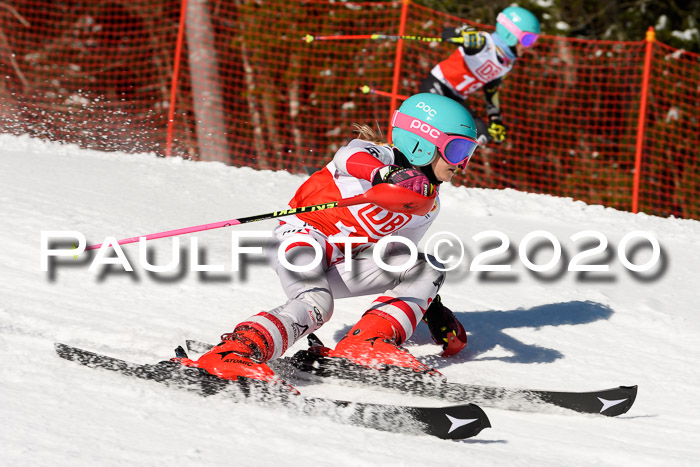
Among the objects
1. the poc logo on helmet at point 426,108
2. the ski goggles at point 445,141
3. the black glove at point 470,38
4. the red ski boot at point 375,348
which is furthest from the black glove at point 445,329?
the black glove at point 470,38

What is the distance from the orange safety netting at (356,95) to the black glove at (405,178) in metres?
6.67

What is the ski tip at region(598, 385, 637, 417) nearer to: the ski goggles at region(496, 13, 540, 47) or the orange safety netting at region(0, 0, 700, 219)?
the ski goggles at region(496, 13, 540, 47)

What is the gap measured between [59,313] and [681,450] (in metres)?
2.79

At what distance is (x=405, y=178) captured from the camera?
11.5 ft

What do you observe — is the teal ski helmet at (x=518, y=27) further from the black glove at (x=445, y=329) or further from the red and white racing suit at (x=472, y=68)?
the black glove at (x=445, y=329)

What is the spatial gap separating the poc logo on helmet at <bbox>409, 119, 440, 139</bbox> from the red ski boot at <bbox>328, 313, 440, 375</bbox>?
0.78 m

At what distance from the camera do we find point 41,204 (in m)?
5.85

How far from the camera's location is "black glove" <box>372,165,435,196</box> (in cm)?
349

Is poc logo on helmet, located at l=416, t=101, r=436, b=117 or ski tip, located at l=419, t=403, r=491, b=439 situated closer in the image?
ski tip, located at l=419, t=403, r=491, b=439

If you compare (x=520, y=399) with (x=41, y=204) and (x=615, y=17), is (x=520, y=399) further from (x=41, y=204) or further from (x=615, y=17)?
(x=615, y=17)

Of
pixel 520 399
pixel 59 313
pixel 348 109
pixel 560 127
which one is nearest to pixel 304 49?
pixel 348 109

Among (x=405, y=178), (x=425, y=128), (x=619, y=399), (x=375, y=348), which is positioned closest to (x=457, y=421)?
(x=375, y=348)

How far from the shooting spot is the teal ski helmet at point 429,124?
3746mm

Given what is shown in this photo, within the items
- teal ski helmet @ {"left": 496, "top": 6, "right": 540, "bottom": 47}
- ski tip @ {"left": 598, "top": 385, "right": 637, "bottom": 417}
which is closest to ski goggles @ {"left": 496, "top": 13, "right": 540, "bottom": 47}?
teal ski helmet @ {"left": 496, "top": 6, "right": 540, "bottom": 47}
